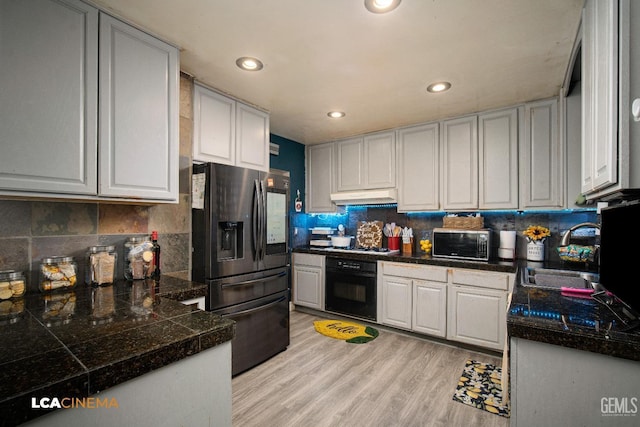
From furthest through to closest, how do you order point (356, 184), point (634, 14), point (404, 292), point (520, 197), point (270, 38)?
point (356, 184)
point (404, 292)
point (520, 197)
point (270, 38)
point (634, 14)

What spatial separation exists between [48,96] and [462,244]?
10.9 ft

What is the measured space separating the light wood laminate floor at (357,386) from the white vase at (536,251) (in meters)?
1.03

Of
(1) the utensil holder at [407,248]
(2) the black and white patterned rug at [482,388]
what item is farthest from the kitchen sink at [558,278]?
(1) the utensil holder at [407,248]

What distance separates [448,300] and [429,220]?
3.45ft

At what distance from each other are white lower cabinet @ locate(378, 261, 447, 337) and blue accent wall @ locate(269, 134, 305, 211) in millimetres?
1680

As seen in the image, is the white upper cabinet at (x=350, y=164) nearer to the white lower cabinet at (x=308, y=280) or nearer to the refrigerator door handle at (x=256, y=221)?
the white lower cabinet at (x=308, y=280)

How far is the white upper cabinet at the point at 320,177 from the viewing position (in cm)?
414

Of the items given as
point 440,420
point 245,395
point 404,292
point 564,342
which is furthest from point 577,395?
point 404,292

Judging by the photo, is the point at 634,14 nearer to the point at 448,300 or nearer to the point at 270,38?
the point at 270,38

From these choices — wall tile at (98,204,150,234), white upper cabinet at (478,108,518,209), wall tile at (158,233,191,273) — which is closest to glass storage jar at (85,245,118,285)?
wall tile at (98,204,150,234)

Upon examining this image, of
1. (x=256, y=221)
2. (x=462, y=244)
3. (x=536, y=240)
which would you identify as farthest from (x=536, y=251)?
(x=256, y=221)

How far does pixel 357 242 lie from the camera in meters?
4.06

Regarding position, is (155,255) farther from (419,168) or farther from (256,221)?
(419,168)

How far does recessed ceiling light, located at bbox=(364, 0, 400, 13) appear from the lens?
1.50m
